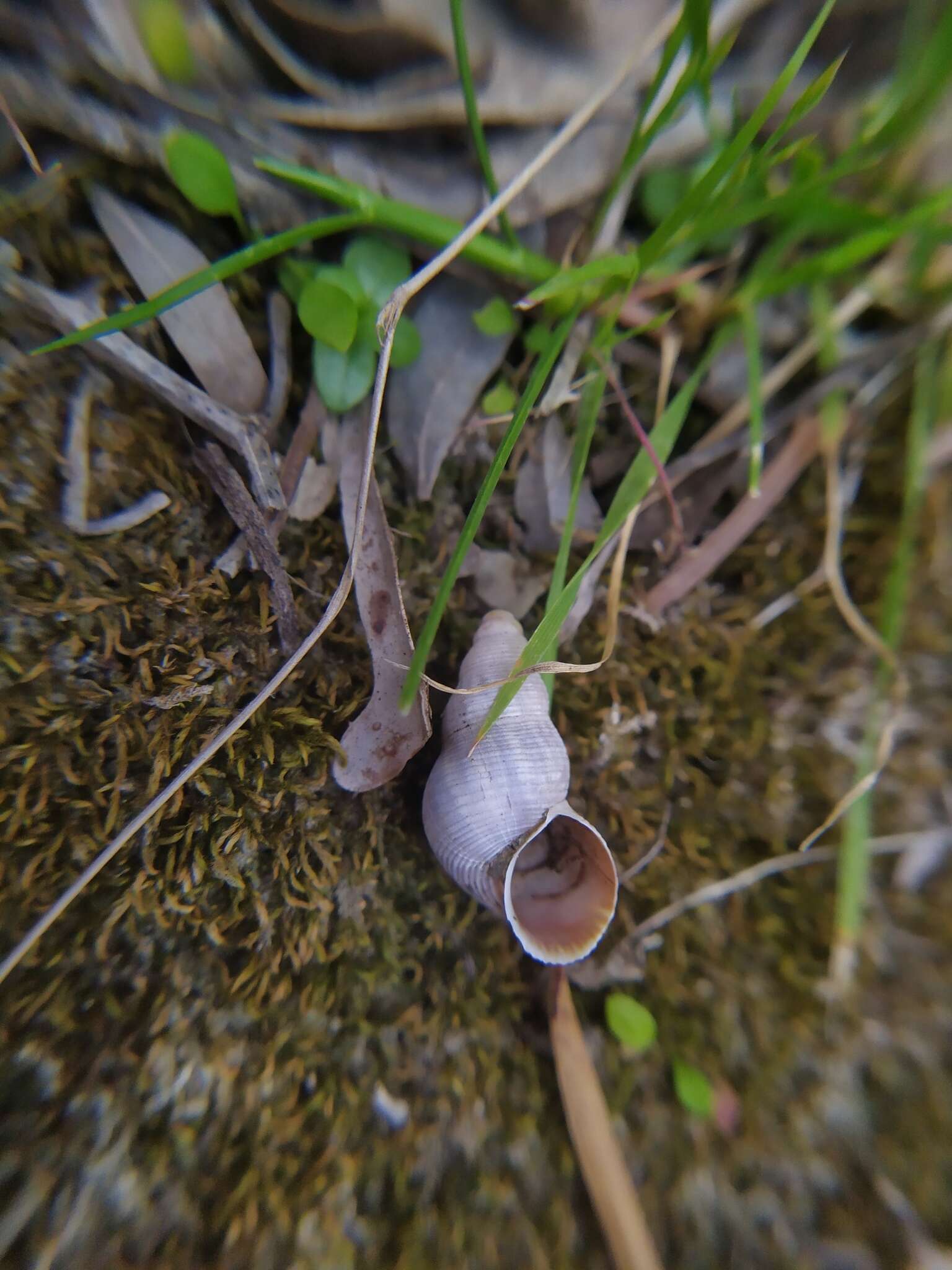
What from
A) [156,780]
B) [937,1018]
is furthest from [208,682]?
[937,1018]

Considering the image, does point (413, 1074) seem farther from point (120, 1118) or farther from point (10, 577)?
point (10, 577)

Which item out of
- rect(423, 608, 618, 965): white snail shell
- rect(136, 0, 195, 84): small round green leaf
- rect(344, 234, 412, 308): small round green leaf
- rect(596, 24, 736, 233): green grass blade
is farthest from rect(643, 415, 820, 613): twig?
rect(136, 0, 195, 84): small round green leaf

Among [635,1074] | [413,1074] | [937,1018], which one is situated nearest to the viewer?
[413,1074]

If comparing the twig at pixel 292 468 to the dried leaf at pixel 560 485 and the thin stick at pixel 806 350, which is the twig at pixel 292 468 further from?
the thin stick at pixel 806 350

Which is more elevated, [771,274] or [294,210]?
[294,210]

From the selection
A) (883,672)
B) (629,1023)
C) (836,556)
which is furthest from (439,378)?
(629,1023)
